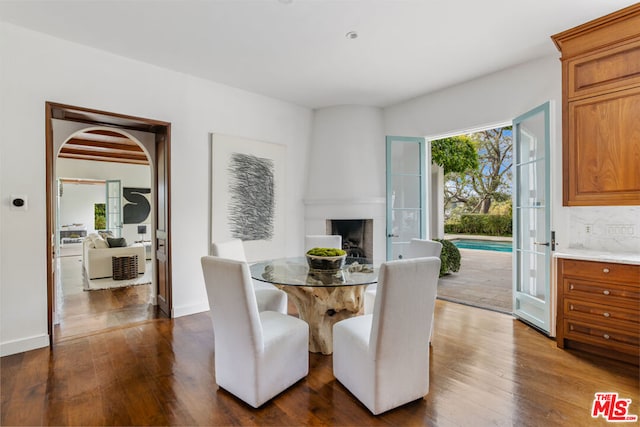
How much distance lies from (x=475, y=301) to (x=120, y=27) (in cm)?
477

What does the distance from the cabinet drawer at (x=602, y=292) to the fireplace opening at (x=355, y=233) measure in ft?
8.10

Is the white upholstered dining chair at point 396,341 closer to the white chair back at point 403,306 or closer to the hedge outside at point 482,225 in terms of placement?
the white chair back at point 403,306

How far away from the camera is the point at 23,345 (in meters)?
2.71

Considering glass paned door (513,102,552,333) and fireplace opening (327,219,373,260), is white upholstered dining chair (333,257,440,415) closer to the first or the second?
glass paned door (513,102,552,333)

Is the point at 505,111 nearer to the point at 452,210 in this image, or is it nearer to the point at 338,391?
the point at 338,391

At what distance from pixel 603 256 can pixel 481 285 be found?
267 centimetres

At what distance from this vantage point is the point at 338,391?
82.2 inches

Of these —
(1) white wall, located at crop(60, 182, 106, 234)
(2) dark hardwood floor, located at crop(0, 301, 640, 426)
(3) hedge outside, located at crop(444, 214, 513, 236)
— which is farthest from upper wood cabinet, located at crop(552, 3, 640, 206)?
(1) white wall, located at crop(60, 182, 106, 234)

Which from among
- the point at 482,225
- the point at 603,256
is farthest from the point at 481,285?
the point at 482,225

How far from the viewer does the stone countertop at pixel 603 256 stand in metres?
2.39

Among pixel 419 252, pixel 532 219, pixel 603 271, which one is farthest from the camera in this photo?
pixel 532 219

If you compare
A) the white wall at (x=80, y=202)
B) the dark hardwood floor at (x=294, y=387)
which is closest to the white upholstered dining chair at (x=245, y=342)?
the dark hardwood floor at (x=294, y=387)

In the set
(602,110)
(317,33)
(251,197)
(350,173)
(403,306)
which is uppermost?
(317,33)

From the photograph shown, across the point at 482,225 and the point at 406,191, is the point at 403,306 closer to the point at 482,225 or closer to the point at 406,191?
the point at 406,191
